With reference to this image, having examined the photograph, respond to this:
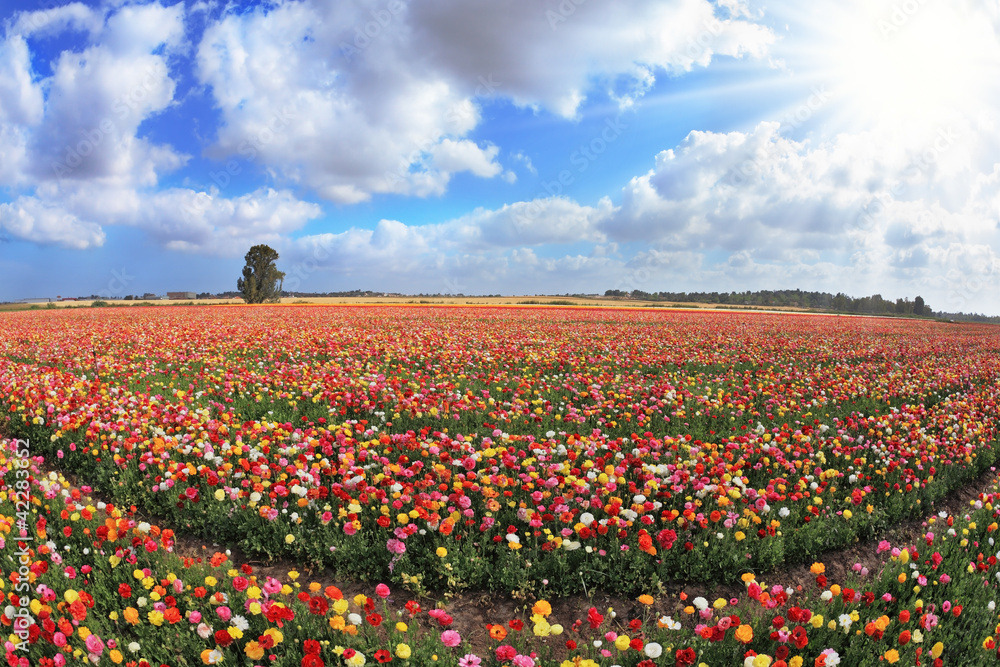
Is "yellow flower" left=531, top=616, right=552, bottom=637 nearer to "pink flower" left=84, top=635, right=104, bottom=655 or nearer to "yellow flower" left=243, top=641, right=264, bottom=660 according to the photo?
"yellow flower" left=243, top=641, right=264, bottom=660

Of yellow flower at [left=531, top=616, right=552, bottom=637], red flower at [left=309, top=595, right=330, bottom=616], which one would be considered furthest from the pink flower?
yellow flower at [left=531, top=616, right=552, bottom=637]

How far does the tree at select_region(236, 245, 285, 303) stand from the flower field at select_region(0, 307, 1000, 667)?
69.7 m

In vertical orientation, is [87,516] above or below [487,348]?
below

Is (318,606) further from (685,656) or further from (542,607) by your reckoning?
(685,656)

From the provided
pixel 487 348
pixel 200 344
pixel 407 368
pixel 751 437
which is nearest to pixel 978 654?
pixel 751 437

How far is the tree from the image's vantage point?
72.0 meters

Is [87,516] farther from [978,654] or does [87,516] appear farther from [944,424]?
[944,424]

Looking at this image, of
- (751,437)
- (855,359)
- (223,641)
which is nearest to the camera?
(223,641)

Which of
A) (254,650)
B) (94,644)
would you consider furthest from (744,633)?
(94,644)

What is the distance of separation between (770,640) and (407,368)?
846 centimetres

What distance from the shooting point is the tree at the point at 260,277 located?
72.0 meters

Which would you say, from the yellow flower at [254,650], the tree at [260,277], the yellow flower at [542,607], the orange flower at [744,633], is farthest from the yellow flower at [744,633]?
the tree at [260,277]

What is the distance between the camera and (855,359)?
14.7 m
